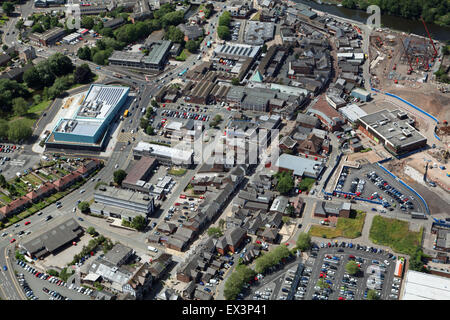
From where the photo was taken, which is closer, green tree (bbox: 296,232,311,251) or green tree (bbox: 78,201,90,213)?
green tree (bbox: 296,232,311,251)

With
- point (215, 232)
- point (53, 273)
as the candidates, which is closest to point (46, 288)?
point (53, 273)

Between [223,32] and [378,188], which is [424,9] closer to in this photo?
[223,32]

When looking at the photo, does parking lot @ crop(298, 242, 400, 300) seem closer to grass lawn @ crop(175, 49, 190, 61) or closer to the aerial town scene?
the aerial town scene

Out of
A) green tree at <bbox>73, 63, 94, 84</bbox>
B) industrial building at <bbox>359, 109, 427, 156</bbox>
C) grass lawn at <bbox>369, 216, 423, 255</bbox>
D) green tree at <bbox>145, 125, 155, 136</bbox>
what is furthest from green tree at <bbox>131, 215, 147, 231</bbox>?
green tree at <bbox>73, 63, 94, 84</bbox>

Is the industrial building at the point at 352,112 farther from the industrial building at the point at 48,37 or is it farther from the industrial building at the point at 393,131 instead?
the industrial building at the point at 48,37

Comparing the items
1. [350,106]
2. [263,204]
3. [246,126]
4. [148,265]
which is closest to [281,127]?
[246,126]

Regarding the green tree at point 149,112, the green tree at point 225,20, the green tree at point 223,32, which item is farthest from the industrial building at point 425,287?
the green tree at point 225,20

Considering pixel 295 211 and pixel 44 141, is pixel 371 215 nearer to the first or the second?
pixel 295 211
